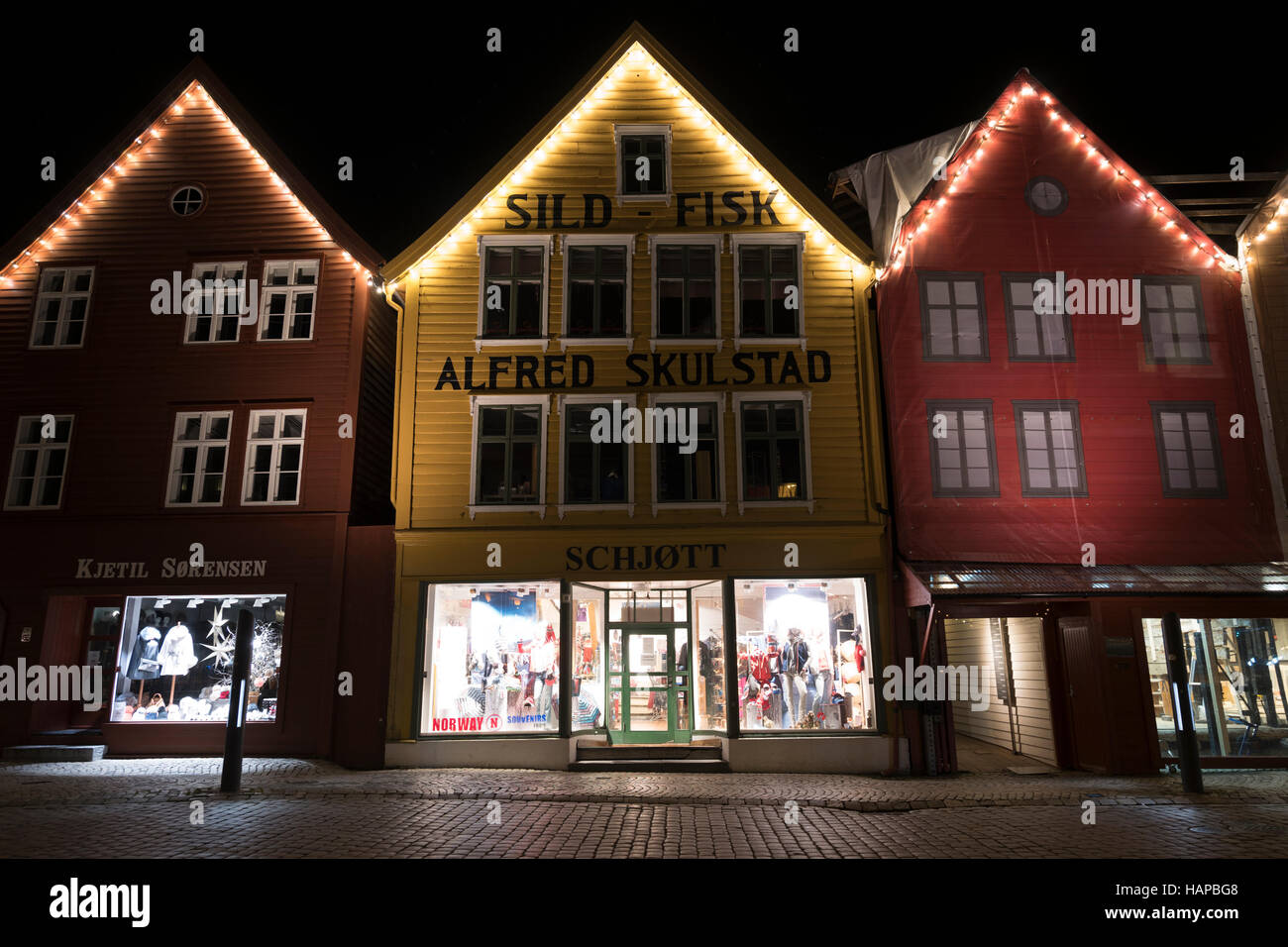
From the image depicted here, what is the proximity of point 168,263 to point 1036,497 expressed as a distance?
1869cm

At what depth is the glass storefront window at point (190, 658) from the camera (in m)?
14.5

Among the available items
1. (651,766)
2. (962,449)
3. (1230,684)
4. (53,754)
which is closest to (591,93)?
(962,449)

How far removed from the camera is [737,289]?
15531 mm

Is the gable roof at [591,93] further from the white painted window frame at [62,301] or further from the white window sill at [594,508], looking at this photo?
the white painted window frame at [62,301]

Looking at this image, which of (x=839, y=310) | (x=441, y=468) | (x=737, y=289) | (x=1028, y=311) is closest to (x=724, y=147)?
(x=737, y=289)

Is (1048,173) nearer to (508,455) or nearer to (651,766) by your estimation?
(508,455)

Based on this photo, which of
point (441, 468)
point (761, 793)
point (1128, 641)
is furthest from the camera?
point (441, 468)

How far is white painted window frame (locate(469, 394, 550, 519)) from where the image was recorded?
14.6 m

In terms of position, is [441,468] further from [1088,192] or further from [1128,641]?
[1088,192]

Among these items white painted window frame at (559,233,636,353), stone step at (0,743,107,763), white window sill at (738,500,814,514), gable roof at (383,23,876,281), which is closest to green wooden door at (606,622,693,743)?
white window sill at (738,500,814,514)

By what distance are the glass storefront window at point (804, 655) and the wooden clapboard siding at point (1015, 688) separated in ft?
6.77

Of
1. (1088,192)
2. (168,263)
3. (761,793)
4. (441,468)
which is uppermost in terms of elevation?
(1088,192)
